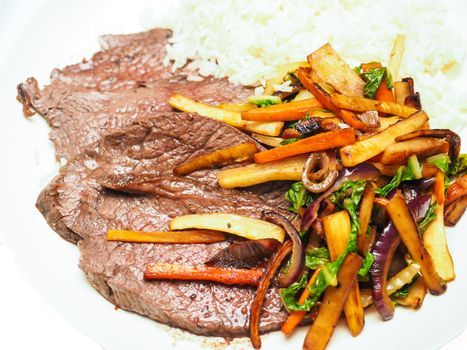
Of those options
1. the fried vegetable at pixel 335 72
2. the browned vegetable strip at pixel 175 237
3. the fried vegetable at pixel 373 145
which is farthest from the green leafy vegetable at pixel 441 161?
the browned vegetable strip at pixel 175 237

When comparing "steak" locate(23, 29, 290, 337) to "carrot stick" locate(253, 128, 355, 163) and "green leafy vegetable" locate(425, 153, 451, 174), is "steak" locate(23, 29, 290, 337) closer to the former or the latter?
"carrot stick" locate(253, 128, 355, 163)

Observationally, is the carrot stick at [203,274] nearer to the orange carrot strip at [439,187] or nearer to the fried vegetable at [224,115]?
the fried vegetable at [224,115]

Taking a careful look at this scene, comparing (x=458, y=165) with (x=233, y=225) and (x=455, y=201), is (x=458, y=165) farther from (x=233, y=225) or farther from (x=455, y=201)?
(x=233, y=225)

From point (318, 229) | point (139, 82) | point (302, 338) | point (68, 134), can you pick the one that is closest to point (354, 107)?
point (318, 229)

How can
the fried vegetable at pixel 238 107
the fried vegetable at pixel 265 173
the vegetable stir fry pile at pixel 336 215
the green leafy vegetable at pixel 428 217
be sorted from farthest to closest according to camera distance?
the fried vegetable at pixel 238 107 → the fried vegetable at pixel 265 173 → the green leafy vegetable at pixel 428 217 → the vegetable stir fry pile at pixel 336 215

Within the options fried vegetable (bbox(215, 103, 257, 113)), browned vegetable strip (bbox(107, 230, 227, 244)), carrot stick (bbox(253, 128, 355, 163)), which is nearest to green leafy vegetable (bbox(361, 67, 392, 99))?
carrot stick (bbox(253, 128, 355, 163))

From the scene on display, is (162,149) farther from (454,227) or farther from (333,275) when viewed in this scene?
(454,227)
